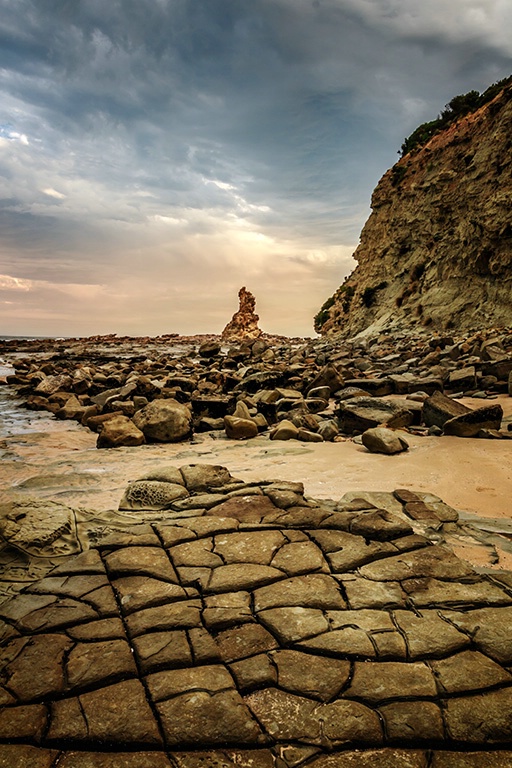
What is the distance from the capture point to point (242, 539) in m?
2.78

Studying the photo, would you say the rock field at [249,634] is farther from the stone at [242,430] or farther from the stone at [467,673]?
the stone at [242,430]

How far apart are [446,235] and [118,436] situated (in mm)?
19934

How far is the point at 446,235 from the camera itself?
20.7 metres

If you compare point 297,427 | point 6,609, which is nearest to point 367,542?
point 6,609

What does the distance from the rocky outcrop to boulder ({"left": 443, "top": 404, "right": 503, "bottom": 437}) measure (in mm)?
58535

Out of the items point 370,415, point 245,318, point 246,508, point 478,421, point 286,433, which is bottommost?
point 286,433

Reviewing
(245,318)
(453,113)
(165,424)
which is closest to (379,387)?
(165,424)

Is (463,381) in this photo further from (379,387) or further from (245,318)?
(245,318)

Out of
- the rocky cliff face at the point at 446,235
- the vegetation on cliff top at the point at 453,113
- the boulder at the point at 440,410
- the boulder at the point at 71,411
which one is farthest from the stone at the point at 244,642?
the vegetation on cliff top at the point at 453,113

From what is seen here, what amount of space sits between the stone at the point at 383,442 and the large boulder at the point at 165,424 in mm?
2992

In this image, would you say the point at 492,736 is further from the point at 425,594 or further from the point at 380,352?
the point at 380,352

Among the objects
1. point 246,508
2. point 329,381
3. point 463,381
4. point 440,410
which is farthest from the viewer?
point 329,381

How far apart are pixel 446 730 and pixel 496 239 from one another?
755 inches

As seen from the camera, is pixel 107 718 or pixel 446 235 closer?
pixel 107 718
